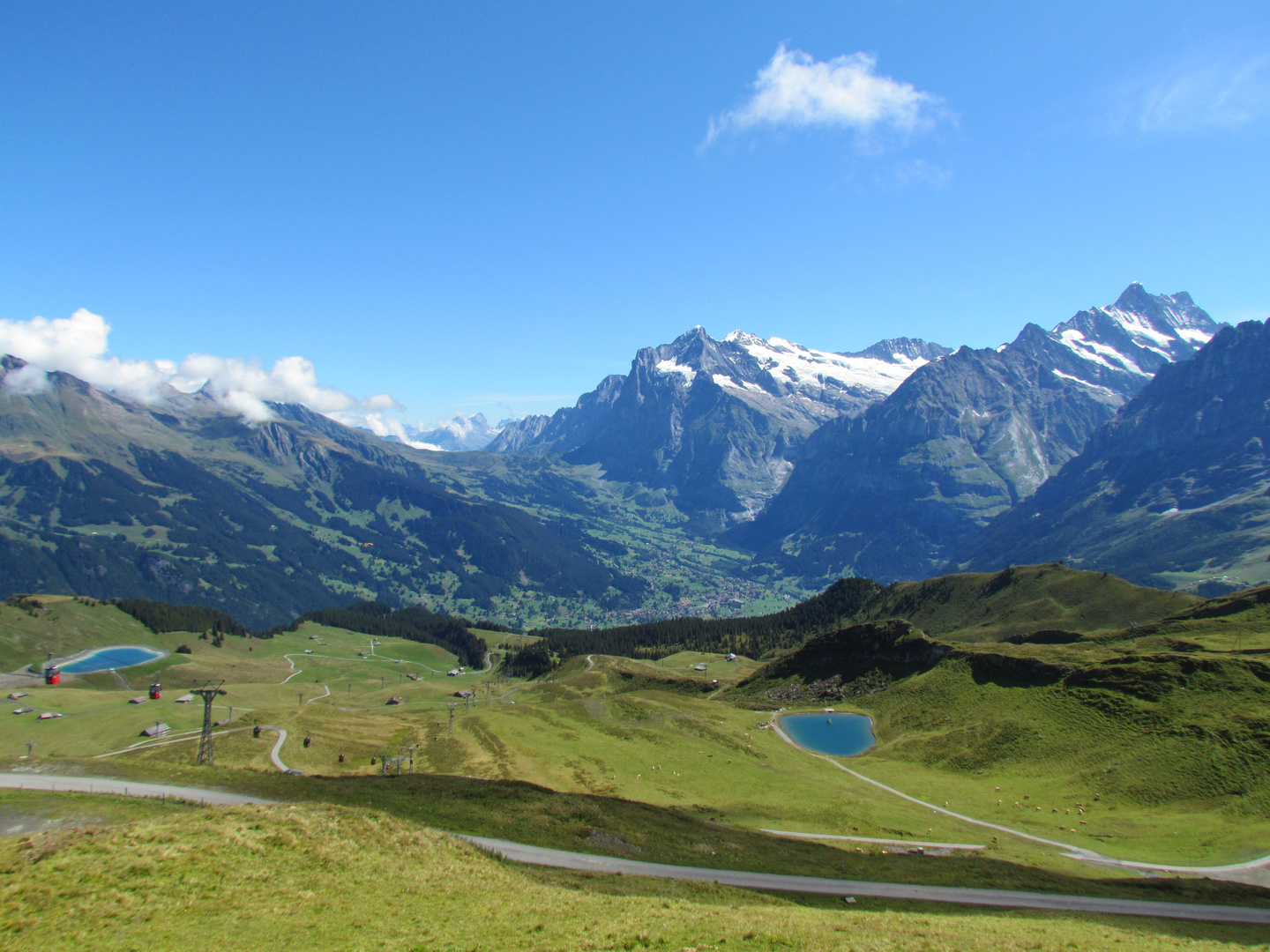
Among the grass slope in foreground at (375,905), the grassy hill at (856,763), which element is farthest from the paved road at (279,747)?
the grass slope in foreground at (375,905)

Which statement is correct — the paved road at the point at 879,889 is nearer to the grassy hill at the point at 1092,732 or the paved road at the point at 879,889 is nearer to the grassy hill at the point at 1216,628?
the grassy hill at the point at 1092,732

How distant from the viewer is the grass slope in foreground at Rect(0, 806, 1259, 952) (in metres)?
29.5

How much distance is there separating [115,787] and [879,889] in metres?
65.8

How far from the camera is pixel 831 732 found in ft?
421

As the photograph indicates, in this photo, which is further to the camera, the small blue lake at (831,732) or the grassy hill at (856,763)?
the small blue lake at (831,732)

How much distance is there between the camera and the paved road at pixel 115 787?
54.9 meters

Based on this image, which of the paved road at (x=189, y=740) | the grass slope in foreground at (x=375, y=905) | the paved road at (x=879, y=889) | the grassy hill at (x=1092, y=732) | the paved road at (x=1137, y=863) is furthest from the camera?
the paved road at (x=189, y=740)

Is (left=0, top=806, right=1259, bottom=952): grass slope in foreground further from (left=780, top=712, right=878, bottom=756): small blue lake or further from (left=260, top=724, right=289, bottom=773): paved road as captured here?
(left=780, top=712, right=878, bottom=756): small blue lake

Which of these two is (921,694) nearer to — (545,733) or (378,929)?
(545,733)

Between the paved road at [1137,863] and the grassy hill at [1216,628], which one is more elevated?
the grassy hill at [1216,628]

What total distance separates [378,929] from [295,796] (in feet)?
104

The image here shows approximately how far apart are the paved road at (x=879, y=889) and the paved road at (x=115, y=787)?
22.8m

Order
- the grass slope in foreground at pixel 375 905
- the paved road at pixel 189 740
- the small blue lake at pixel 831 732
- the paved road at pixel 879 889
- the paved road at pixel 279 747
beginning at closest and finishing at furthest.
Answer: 1. the grass slope in foreground at pixel 375 905
2. the paved road at pixel 879 889
3. the paved road at pixel 279 747
4. the paved road at pixel 189 740
5. the small blue lake at pixel 831 732

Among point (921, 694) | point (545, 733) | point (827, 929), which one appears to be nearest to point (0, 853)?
point (827, 929)
